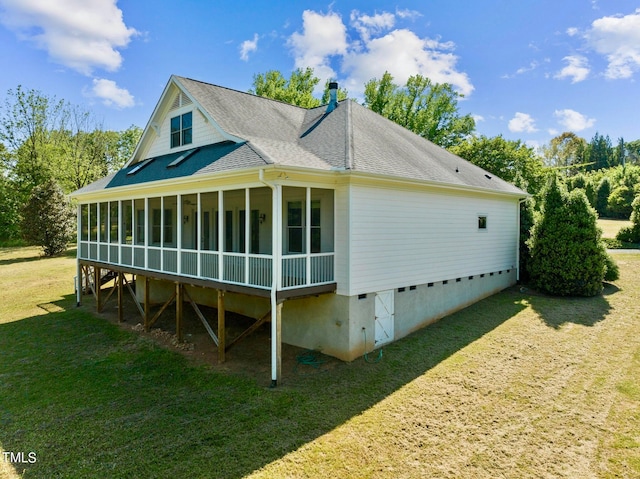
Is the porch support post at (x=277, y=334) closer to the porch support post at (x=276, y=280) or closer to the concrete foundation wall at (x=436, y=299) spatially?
the porch support post at (x=276, y=280)

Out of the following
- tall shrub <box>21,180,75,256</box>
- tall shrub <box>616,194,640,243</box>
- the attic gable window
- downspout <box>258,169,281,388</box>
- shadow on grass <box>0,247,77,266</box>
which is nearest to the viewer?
downspout <box>258,169,281,388</box>

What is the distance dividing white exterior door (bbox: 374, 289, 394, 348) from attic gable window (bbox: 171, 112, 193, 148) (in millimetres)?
9017

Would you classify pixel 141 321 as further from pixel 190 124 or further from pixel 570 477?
pixel 570 477

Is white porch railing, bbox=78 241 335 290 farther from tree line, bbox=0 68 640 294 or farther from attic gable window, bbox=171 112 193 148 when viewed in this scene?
tree line, bbox=0 68 640 294

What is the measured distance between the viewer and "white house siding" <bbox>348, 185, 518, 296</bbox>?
10234mm

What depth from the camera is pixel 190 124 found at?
1413 centimetres

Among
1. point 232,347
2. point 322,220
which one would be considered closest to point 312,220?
point 322,220

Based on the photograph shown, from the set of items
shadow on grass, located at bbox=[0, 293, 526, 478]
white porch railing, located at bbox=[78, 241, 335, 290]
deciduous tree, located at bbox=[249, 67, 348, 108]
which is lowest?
shadow on grass, located at bbox=[0, 293, 526, 478]

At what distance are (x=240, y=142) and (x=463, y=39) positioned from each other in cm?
1650

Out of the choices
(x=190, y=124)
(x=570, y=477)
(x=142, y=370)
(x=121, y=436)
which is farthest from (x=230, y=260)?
(x=570, y=477)

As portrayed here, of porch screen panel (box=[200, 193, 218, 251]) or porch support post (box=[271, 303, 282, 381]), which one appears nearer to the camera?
porch support post (box=[271, 303, 282, 381])

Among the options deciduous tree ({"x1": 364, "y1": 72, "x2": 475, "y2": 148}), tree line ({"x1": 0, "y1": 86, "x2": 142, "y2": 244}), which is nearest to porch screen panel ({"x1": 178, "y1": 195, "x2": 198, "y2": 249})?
deciduous tree ({"x1": 364, "y1": 72, "x2": 475, "y2": 148})

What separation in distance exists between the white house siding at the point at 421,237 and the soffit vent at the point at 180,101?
8.02m

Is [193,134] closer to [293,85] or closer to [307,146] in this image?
[307,146]
